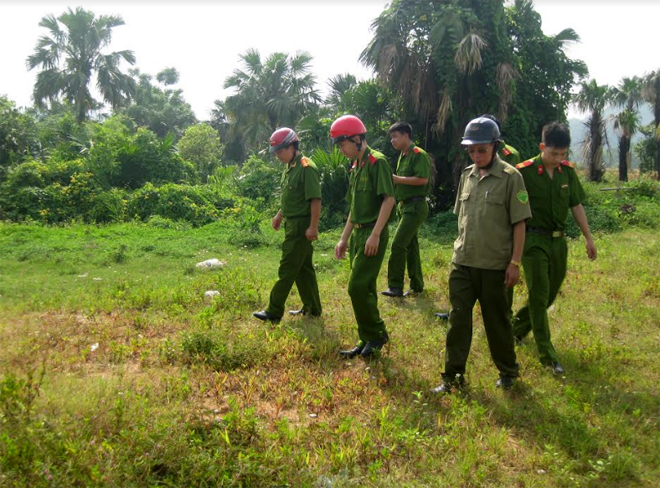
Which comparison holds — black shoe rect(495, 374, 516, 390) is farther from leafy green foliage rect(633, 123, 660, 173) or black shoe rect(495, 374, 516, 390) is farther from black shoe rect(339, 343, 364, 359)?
leafy green foliage rect(633, 123, 660, 173)

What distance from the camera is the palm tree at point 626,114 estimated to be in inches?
1041

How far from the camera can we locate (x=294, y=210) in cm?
523

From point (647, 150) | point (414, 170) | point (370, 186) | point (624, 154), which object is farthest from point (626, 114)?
point (370, 186)

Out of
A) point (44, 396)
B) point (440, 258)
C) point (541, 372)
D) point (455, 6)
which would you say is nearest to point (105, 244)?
point (440, 258)

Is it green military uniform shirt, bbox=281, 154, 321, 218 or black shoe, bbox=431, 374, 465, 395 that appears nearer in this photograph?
black shoe, bbox=431, 374, 465, 395

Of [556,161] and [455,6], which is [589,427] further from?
[455,6]

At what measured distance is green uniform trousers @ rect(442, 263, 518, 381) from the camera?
370 cm

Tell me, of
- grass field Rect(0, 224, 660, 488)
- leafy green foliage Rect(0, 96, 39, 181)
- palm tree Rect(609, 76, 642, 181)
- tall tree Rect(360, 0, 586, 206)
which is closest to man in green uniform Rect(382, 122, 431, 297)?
grass field Rect(0, 224, 660, 488)

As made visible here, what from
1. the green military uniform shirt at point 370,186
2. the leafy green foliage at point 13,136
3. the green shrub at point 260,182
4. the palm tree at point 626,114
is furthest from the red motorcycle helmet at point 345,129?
the palm tree at point 626,114

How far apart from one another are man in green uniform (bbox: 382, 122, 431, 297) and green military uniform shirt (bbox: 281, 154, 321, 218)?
1.29 metres

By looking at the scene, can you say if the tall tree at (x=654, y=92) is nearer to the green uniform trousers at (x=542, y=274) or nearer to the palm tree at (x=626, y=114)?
the palm tree at (x=626, y=114)

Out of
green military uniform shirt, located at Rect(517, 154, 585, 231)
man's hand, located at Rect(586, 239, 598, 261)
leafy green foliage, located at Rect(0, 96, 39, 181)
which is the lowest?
man's hand, located at Rect(586, 239, 598, 261)

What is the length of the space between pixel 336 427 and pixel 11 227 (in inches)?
431

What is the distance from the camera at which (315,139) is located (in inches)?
602
